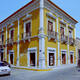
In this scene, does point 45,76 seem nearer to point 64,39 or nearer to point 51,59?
point 51,59

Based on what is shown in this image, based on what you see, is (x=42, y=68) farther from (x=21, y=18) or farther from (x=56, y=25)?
(x=21, y=18)

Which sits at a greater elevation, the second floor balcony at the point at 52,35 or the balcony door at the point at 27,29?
the balcony door at the point at 27,29

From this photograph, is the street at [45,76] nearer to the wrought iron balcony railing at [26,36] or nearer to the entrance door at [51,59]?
the entrance door at [51,59]

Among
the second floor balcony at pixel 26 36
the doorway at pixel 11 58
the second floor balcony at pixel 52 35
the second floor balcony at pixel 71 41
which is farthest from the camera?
the second floor balcony at pixel 71 41

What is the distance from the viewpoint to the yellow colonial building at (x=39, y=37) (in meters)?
12.9

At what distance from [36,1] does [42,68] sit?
8192 mm

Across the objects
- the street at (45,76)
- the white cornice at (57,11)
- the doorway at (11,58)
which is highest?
the white cornice at (57,11)

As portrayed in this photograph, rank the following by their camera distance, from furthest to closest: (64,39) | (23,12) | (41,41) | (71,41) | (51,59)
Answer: (71,41)
(64,39)
(23,12)
(51,59)
(41,41)

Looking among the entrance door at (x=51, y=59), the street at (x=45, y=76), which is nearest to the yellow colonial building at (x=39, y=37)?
the entrance door at (x=51, y=59)

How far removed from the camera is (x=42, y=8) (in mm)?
12992

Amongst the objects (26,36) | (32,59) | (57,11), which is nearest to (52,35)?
(26,36)

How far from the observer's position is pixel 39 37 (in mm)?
12773

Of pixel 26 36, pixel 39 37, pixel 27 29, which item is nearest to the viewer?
pixel 39 37

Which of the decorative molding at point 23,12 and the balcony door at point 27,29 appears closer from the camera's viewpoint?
the decorative molding at point 23,12
